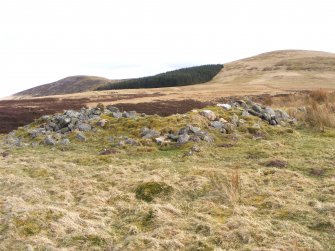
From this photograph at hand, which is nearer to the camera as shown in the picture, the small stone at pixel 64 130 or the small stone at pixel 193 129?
the small stone at pixel 193 129

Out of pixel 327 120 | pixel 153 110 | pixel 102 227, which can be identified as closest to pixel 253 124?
pixel 327 120

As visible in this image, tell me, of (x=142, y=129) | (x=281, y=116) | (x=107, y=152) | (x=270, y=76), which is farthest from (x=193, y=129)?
(x=270, y=76)

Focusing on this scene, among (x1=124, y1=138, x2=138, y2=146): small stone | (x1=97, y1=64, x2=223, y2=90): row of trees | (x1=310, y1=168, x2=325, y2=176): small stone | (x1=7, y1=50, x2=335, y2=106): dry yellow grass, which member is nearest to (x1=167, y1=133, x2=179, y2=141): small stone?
(x1=124, y1=138, x2=138, y2=146): small stone

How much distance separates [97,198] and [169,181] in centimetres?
229

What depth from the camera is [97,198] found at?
960cm

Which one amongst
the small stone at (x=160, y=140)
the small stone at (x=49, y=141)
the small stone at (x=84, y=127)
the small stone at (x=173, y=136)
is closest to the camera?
the small stone at (x=160, y=140)

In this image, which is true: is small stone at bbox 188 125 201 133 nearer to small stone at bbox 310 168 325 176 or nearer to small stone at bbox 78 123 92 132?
small stone at bbox 78 123 92 132

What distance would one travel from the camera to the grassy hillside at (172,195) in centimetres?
721

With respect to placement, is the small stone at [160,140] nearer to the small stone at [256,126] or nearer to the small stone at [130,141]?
the small stone at [130,141]

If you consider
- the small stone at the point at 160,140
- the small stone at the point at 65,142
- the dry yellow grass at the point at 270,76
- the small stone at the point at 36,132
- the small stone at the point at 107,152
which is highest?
the dry yellow grass at the point at 270,76

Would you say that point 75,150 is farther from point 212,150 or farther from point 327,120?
point 327,120

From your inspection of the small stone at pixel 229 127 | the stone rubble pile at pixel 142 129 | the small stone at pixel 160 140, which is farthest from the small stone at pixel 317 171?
the small stone at pixel 160 140

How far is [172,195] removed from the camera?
9.83 m

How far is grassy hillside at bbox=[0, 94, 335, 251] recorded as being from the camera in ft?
23.7
